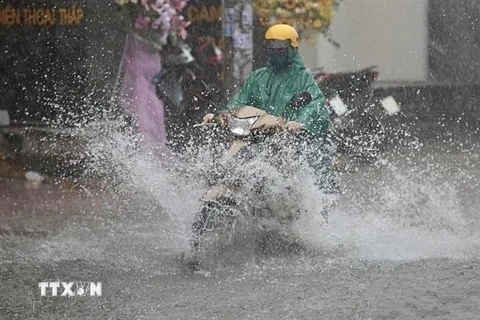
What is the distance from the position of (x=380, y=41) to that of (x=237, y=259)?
230 inches

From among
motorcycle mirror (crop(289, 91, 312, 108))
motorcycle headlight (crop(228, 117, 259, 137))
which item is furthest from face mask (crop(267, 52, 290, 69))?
motorcycle headlight (crop(228, 117, 259, 137))

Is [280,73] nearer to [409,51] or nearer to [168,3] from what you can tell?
[168,3]

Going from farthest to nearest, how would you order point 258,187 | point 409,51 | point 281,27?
point 409,51
point 281,27
point 258,187

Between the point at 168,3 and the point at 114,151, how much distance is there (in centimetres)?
284

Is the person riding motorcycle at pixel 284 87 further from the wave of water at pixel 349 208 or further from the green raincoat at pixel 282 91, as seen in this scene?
the wave of water at pixel 349 208

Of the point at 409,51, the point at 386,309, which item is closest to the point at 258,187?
the point at 386,309

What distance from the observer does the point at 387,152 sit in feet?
A: 36.9

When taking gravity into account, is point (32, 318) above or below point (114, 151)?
below

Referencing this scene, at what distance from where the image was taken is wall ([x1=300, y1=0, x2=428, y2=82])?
1123cm

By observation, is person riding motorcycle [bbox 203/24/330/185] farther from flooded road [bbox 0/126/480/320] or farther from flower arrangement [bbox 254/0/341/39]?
flower arrangement [bbox 254/0/341/39]

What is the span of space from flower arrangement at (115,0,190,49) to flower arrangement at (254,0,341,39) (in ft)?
2.83

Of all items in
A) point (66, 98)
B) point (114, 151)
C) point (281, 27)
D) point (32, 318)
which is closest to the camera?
point (32, 318)

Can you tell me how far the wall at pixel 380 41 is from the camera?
11.2m

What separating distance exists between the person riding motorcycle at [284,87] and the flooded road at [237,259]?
1.85 ft
